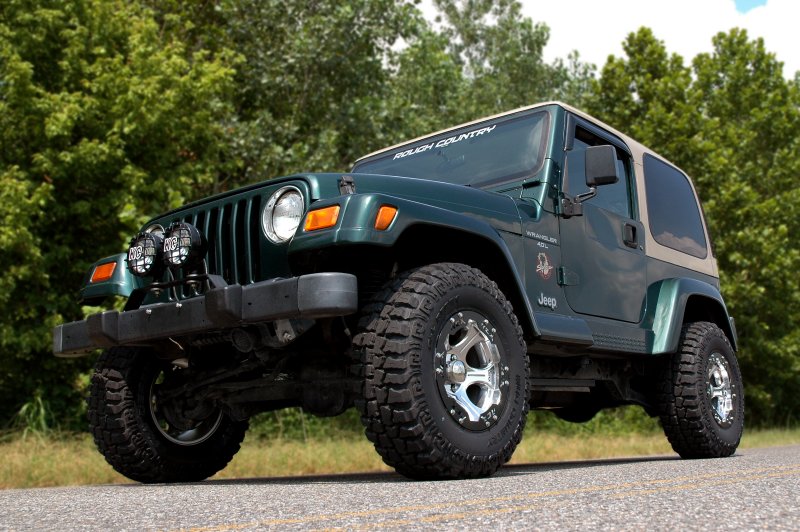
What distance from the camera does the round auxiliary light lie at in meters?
4.51

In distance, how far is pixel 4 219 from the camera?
11.1m

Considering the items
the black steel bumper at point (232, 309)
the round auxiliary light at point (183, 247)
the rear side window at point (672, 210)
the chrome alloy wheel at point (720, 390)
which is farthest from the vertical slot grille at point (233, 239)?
the chrome alloy wheel at point (720, 390)

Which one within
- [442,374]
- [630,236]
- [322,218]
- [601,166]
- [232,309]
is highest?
[601,166]

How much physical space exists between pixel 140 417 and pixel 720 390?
4.18 m

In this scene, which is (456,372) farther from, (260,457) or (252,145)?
(252,145)

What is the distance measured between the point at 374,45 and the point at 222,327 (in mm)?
13592

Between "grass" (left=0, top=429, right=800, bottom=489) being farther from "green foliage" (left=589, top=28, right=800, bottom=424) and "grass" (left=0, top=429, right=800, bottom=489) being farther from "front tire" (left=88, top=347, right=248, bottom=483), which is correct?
"green foliage" (left=589, top=28, right=800, bottom=424)

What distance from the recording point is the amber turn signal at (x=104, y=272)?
5219 mm

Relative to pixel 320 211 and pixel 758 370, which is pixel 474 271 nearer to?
pixel 320 211

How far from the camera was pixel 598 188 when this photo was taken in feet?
19.8

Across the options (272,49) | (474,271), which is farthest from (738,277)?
(474,271)

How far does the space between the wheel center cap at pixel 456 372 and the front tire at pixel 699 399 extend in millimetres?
2684

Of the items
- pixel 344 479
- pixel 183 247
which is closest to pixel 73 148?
pixel 344 479

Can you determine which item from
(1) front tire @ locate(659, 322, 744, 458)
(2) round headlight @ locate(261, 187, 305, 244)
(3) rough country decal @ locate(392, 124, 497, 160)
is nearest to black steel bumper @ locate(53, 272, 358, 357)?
(2) round headlight @ locate(261, 187, 305, 244)
